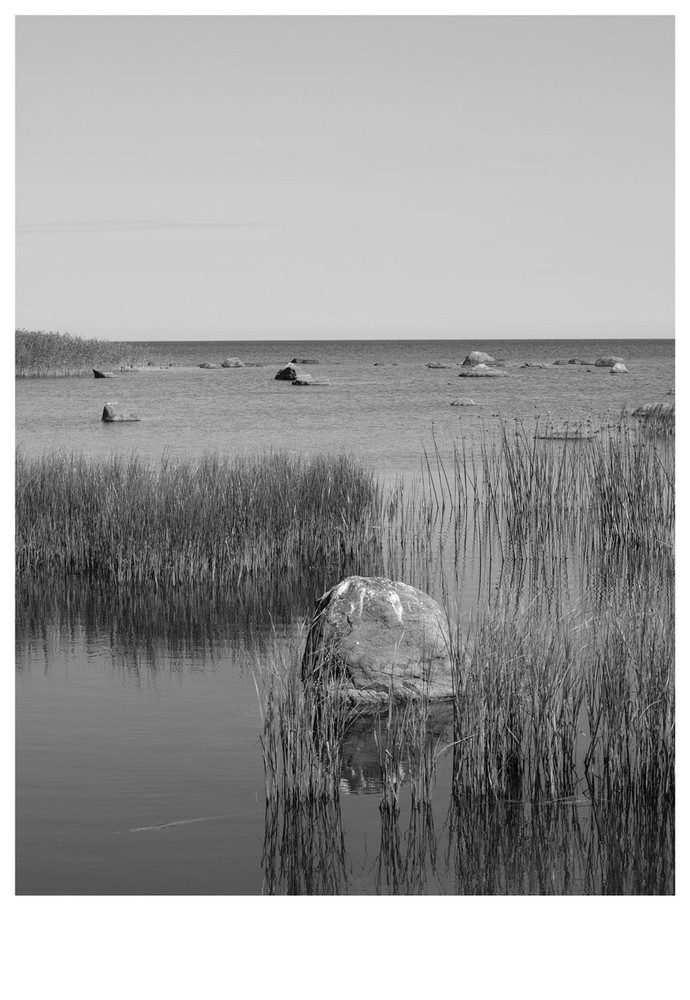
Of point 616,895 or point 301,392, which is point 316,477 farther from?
point 301,392

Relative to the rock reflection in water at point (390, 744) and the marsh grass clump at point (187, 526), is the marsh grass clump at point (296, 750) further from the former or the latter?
the marsh grass clump at point (187, 526)

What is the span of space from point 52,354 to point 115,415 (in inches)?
883

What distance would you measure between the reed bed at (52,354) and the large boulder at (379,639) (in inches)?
1811

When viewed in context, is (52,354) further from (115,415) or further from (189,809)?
(189,809)

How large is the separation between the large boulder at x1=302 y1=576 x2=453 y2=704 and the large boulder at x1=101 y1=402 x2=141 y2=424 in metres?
25.9

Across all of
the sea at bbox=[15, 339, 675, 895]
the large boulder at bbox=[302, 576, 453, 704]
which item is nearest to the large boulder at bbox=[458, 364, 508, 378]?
the sea at bbox=[15, 339, 675, 895]

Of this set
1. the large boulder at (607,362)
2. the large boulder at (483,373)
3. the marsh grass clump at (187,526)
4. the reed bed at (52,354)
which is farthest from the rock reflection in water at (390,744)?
the large boulder at (607,362)

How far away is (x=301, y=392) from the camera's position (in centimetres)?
4800

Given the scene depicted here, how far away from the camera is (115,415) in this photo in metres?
32.6

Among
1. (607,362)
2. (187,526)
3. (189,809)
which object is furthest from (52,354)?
(189,809)

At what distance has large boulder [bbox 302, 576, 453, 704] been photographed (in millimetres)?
6859

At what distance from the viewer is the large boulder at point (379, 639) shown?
6.86 meters
